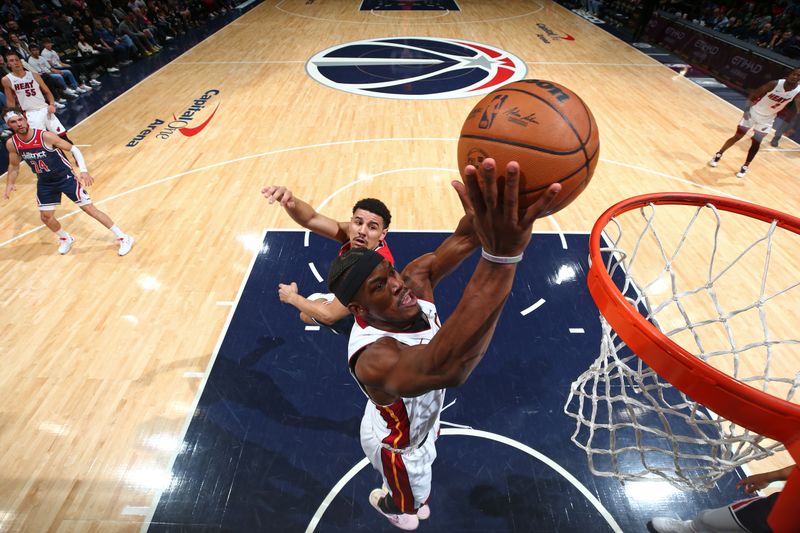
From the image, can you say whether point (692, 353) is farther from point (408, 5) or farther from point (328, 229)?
point (408, 5)

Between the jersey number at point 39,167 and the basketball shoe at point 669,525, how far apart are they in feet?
20.4

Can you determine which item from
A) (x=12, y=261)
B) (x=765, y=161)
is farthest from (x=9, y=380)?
(x=765, y=161)

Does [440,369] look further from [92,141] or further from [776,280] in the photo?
[92,141]

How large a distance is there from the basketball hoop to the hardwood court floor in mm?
1165

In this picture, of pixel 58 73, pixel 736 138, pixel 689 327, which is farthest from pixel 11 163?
pixel 736 138

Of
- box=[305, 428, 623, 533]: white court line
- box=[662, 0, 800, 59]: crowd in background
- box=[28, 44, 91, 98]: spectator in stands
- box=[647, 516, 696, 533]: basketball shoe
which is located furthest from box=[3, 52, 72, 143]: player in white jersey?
box=[662, 0, 800, 59]: crowd in background

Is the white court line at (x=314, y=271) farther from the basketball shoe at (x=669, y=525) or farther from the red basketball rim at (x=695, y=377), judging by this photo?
the basketball shoe at (x=669, y=525)

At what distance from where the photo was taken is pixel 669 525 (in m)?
2.62

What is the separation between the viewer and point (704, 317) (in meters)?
4.18

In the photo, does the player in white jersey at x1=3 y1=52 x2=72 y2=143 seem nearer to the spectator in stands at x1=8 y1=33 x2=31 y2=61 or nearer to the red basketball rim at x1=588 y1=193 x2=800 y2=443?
the spectator in stands at x1=8 y1=33 x2=31 y2=61

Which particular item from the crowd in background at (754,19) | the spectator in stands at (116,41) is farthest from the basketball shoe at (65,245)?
the crowd in background at (754,19)

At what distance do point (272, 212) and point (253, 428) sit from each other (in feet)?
10.3

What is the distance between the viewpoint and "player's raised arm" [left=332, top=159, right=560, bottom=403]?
3.52 feet

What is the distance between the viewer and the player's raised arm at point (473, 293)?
107 cm
